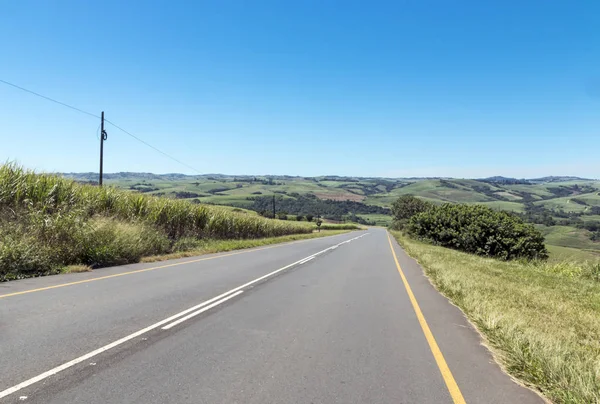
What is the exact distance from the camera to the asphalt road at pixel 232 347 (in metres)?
3.90

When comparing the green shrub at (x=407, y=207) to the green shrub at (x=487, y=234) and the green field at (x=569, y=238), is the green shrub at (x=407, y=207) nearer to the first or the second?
the green field at (x=569, y=238)

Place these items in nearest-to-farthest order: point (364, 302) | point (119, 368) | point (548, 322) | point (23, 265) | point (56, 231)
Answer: point (119, 368), point (548, 322), point (364, 302), point (23, 265), point (56, 231)

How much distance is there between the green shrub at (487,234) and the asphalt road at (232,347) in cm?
2503

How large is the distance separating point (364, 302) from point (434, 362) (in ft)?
12.3

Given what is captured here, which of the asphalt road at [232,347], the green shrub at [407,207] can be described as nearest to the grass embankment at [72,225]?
the asphalt road at [232,347]

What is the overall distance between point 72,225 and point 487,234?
30.7 m

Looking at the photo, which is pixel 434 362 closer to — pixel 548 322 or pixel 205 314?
pixel 548 322

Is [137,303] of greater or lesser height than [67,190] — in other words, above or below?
below

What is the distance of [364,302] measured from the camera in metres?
8.64

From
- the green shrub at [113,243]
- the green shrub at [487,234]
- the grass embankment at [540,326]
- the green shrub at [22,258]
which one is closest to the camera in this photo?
the grass embankment at [540,326]

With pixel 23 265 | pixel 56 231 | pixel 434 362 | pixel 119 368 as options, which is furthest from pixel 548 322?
pixel 56 231

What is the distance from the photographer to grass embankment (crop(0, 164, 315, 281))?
10.5 metres

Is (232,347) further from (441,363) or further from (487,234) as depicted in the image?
(487,234)

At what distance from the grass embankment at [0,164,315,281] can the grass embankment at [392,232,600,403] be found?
10.5 meters
